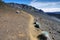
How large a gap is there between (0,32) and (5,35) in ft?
2.03

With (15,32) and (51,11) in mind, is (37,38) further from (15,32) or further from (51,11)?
(51,11)

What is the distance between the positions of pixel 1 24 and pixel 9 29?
128 centimetres

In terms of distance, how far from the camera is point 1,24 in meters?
14.8

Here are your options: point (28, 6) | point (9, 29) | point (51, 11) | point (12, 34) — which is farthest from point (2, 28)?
point (51, 11)

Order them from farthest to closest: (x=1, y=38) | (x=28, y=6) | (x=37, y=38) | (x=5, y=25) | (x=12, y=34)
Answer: (x=28, y=6)
(x=5, y=25)
(x=37, y=38)
(x=12, y=34)
(x=1, y=38)

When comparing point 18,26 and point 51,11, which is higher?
point 18,26

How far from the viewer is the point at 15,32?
13141 mm

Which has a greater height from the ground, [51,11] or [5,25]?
[5,25]

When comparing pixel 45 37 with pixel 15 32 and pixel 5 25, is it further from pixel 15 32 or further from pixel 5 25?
pixel 5 25

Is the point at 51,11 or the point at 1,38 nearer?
the point at 1,38

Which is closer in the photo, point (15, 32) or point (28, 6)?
point (15, 32)

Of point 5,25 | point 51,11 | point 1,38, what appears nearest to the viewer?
point 1,38

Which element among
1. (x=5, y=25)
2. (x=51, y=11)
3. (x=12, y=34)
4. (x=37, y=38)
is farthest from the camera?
(x=51, y=11)

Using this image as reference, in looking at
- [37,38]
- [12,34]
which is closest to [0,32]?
[12,34]
